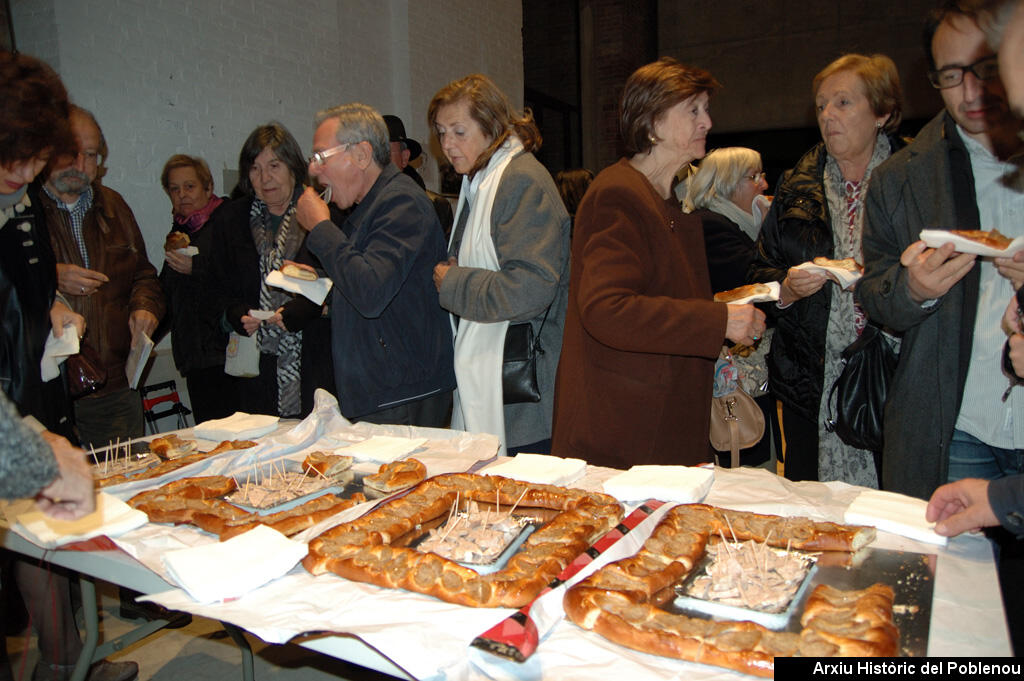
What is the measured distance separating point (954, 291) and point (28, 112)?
2393mm

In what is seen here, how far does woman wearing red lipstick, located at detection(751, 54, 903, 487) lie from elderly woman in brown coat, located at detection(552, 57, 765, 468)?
49 cm

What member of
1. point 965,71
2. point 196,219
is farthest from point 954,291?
point 196,219

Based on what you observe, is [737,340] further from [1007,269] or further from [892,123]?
[892,123]

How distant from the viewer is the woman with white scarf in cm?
242

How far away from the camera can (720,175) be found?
11.6ft

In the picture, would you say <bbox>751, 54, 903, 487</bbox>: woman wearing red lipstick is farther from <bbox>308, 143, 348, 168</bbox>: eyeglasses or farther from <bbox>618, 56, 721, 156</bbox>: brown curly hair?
<bbox>308, 143, 348, 168</bbox>: eyeglasses

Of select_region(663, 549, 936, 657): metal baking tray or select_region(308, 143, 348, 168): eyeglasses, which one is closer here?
select_region(663, 549, 936, 657): metal baking tray

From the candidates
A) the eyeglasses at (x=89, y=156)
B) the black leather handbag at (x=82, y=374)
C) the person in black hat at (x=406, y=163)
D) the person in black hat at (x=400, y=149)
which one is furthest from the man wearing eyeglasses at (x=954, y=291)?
the eyeglasses at (x=89, y=156)

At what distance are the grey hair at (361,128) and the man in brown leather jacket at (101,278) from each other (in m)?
1.19

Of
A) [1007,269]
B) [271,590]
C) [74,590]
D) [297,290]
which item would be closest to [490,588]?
[271,590]

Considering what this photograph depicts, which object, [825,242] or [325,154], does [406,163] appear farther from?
[825,242]

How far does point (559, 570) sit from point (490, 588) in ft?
0.50

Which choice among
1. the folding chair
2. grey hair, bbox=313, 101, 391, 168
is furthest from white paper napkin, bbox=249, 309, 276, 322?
the folding chair

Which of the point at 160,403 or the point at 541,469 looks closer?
the point at 541,469
